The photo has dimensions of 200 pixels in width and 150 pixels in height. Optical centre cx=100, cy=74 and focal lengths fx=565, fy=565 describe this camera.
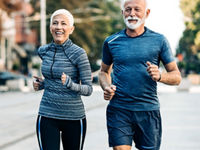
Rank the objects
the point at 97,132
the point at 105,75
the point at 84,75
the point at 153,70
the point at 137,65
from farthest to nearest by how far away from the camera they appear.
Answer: the point at 97,132 < the point at 105,75 < the point at 84,75 < the point at 137,65 < the point at 153,70

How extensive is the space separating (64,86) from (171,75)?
92 cm

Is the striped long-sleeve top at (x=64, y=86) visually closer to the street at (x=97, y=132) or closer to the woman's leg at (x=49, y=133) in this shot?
the woman's leg at (x=49, y=133)

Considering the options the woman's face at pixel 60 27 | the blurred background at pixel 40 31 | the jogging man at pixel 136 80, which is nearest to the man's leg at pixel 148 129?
the jogging man at pixel 136 80

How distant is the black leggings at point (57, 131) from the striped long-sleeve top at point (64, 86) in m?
0.05

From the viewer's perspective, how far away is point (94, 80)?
50344 millimetres

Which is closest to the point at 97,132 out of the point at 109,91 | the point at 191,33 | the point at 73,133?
the point at 73,133

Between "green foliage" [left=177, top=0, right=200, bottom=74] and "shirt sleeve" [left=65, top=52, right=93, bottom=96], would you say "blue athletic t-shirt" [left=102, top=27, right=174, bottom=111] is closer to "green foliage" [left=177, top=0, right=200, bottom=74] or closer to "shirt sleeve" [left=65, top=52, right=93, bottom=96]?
"shirt sleeve" [left=65, top=52, right=93, bottom=96]

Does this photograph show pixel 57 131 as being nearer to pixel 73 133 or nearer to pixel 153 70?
pixel 73 133

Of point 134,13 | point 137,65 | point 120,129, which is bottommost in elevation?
point 120,129

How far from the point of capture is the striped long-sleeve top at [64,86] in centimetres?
485

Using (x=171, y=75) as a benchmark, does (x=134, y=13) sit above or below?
above

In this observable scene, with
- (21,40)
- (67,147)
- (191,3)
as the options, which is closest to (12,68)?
(21,40)

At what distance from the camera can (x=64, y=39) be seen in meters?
4.93

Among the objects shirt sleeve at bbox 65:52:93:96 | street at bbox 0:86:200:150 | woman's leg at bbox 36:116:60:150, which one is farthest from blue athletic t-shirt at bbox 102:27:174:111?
street at bbox 0:86:200:150
